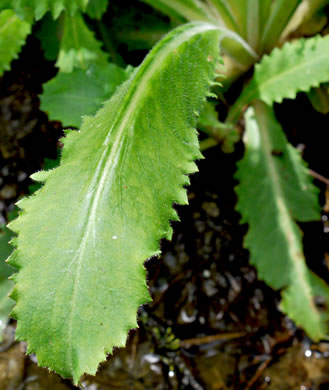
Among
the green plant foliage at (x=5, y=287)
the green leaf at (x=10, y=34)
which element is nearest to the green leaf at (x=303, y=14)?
the green leaf at (x=10, y=34)

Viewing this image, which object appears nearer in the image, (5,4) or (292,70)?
(5,4)

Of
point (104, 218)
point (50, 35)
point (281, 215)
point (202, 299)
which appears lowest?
point (202, 299)

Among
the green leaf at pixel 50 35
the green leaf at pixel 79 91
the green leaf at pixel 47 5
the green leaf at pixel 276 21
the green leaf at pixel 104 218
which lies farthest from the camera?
the green leaf at pixel 50 35

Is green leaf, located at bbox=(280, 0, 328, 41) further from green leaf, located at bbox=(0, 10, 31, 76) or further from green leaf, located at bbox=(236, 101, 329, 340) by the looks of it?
green leaf, located at bbox=(0, 10, 31, 76)

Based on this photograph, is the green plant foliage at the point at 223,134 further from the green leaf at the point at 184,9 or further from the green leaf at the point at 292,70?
the green leaf at the point at 184,9

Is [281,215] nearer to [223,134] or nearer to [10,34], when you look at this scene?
[223,134]

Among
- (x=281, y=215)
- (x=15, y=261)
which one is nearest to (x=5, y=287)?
(x=15, y=261)

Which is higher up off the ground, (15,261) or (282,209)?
(15,261)
